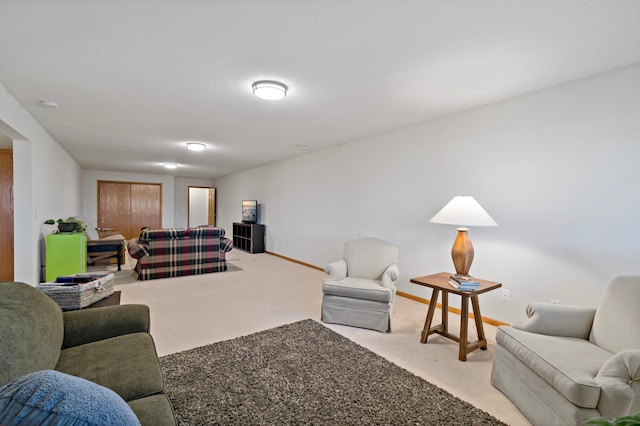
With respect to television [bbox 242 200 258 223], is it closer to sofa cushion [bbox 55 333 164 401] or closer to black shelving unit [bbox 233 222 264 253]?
black shelving unit [bbox 233 222 264 253]

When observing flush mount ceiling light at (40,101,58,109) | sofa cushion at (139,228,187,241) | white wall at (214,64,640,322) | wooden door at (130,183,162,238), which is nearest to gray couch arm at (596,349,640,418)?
white wall at (214,64,640,322)

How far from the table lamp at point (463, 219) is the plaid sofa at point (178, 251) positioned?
3.97 metres

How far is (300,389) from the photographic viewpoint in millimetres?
1958

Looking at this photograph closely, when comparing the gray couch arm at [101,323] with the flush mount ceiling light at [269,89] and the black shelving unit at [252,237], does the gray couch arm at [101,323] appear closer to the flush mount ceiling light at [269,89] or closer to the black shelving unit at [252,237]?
the flush mount ceiling light at [269,89]

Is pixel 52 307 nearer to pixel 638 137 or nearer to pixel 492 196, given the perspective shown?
pixel 492 196

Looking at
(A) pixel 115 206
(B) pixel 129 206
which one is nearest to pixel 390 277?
(B) pixel 129 206

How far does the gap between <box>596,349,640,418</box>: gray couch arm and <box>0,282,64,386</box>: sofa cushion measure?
242cm

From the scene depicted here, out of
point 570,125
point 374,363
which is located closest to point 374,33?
point 570,125

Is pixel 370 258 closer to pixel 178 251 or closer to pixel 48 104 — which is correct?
pixel 178 251

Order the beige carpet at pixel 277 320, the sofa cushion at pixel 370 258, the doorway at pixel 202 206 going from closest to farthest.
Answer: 1. the beige carpet at pixel 277 320
2. the sofa cushion at pixel 370 258
3. the doorway at pixel 202 206

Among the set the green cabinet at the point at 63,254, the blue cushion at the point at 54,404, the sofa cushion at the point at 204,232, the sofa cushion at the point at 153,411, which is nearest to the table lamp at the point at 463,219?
the sofa cushion at the point at 153,411

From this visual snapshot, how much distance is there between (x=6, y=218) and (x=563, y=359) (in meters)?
6.44

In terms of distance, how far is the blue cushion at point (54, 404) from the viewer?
577 millimetres

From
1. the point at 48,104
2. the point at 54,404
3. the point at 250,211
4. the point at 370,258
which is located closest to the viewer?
the point at 54,404
